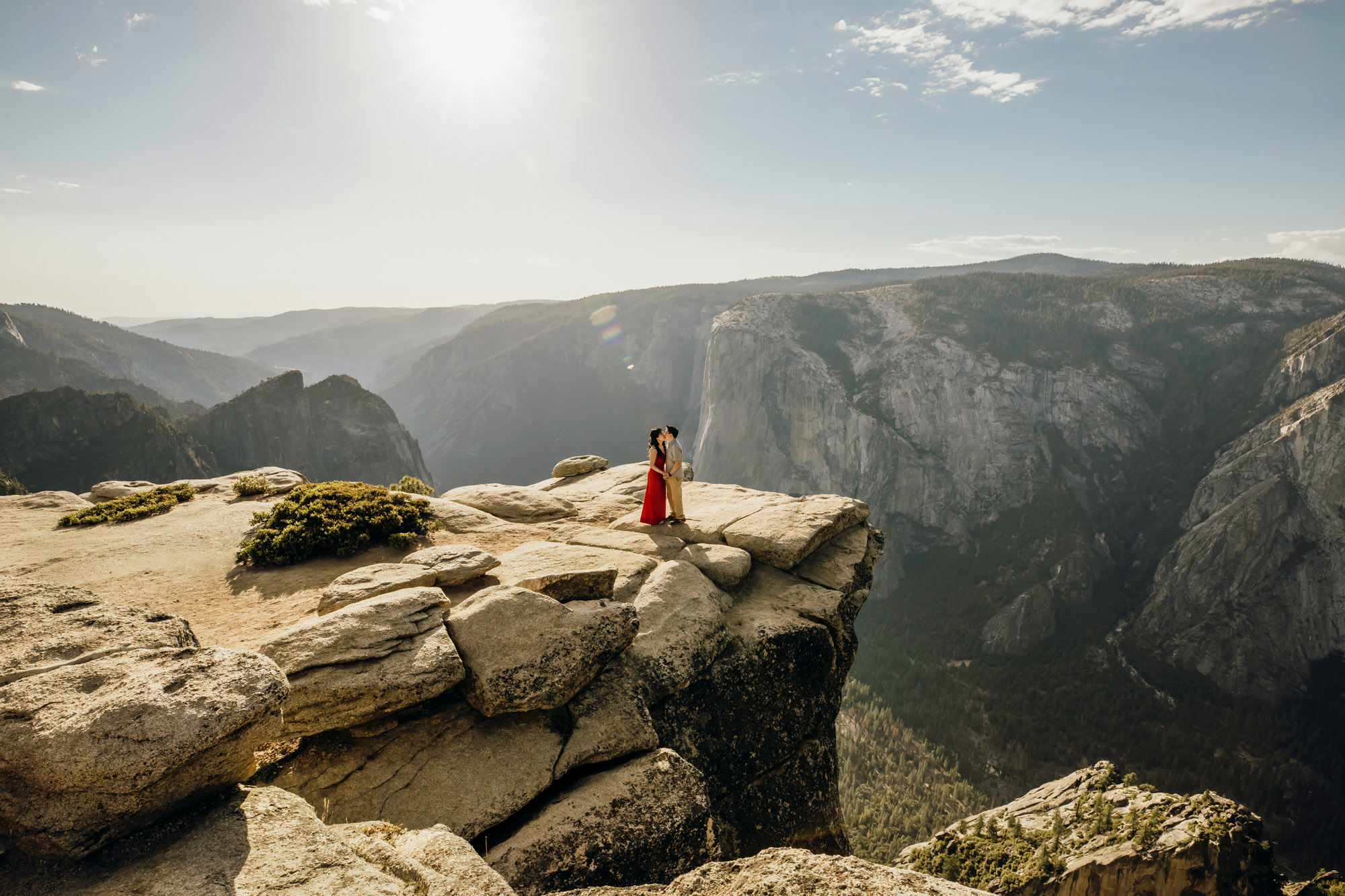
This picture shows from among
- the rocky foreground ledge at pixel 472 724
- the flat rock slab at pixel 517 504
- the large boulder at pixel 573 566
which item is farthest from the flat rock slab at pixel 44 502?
the large boulder at pixel 573 566

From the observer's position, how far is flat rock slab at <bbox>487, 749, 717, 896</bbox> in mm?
7555

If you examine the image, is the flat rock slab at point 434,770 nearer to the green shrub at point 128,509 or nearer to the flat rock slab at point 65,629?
the flat rock slab at point 65,629

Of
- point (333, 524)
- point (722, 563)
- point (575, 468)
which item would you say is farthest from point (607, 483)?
point (333, 524)

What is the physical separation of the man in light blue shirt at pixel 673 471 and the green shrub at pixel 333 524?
741 cm

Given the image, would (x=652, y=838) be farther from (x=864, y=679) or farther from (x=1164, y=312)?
(x=1164, y=312)

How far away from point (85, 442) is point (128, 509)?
97.2 meters

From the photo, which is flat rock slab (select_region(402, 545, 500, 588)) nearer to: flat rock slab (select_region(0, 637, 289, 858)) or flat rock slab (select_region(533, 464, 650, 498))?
flat rock slab (select_region(0, 637, 289, 858))

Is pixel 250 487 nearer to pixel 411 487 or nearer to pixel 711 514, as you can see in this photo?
pixel 411 487

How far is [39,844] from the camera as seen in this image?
16.2 ft

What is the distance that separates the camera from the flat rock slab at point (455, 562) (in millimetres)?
11992

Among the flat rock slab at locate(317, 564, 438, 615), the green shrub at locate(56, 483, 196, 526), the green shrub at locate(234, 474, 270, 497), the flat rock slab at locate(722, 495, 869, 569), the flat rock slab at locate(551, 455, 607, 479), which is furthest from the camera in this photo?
the flat rock slab at locate(551, 455, 607, 479)

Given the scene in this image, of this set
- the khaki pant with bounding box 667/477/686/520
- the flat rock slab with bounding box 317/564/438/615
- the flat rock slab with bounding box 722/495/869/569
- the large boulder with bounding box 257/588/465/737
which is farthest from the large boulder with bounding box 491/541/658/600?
the flat rock slab with bounding box 722/495/869/569

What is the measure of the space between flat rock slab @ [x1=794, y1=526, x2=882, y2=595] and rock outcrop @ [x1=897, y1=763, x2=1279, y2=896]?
16913 mm

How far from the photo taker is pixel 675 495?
56.4 ft
